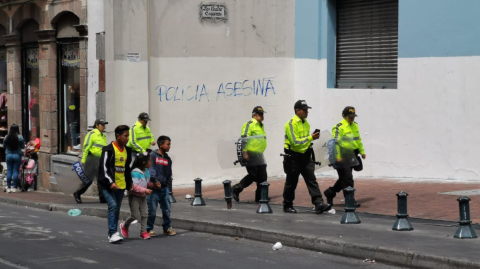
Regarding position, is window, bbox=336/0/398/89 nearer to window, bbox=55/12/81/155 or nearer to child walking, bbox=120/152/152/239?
window, bbox=55/12/81/155

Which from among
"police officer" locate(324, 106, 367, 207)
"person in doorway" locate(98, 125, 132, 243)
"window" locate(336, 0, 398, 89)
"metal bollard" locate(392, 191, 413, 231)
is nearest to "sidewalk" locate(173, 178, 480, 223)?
"police officer" locate(324, 106, 367, 207)

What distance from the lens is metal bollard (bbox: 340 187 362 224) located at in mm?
11688

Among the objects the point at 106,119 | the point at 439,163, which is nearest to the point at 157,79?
the point at 106,119

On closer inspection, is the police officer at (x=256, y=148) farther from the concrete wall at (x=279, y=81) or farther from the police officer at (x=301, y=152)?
the concrete wall at (x=279, y=81)

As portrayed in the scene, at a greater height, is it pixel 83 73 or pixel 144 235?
pixel 83 73

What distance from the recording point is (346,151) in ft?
43.6

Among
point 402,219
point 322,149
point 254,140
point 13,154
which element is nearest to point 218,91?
point 254,140

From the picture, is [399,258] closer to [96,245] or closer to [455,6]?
[96,245]

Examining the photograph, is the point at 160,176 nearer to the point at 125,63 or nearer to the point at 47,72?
the point at 125,63

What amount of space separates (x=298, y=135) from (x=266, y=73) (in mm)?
6456

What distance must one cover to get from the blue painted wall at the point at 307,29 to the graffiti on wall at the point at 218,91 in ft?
3.63

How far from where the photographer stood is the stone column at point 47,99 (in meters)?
20.2

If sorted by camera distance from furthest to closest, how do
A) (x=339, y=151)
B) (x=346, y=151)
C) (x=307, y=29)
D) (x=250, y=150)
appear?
1. (x=307, y=29)
2. (x=250, y=150)
3. (x=346, y=151)
4. (x=339, y=151)

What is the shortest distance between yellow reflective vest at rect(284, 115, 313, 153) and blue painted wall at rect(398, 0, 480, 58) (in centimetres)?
479
